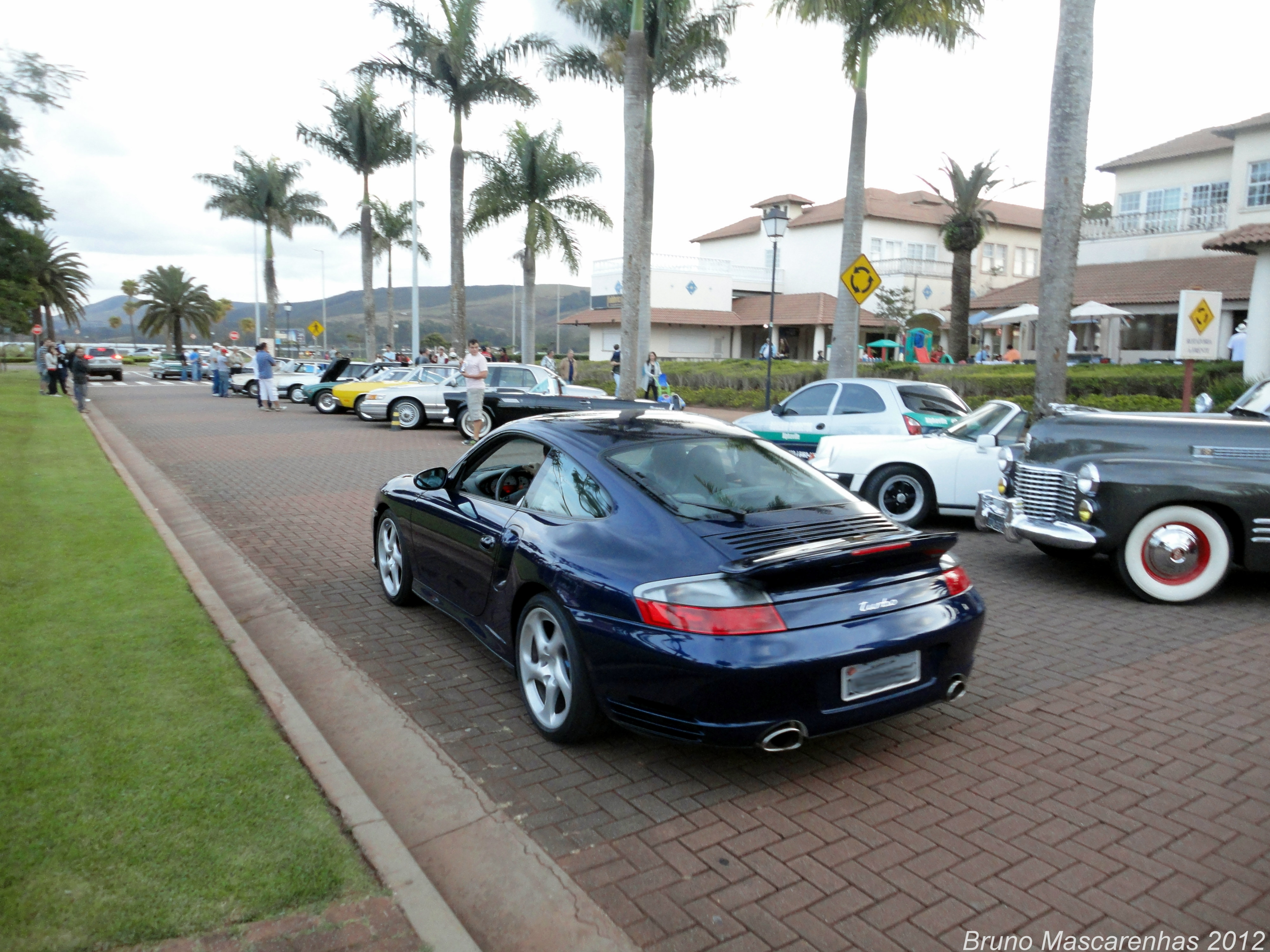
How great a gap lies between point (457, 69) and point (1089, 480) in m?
29.7

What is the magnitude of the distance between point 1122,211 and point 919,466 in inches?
1283

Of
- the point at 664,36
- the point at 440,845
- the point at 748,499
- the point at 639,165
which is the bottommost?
the point at 440,845

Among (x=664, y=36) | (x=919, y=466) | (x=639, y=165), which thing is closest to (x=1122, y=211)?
(x=664, y=36)

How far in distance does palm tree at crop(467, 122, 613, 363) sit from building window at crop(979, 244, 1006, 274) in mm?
28680

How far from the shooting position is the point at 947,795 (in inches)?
149

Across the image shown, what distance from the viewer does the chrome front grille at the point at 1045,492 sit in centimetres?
680

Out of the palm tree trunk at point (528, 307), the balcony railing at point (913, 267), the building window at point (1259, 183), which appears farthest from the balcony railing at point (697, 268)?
the building window at point (1259, 183)

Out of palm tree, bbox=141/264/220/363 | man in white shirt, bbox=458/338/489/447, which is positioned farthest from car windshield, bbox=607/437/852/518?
palm tree, bbox=141/264/220/363

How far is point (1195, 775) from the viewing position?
3943mm

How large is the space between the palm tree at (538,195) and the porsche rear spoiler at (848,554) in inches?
1272

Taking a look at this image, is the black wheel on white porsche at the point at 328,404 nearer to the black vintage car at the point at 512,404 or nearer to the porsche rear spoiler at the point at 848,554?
the black vintage car at the point at 512,404

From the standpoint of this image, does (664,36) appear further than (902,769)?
Yes

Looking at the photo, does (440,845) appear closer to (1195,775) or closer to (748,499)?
(748,499)

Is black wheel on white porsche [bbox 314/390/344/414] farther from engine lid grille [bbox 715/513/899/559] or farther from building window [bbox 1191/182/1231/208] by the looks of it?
building window [bbox 1191/182/1231/208]
